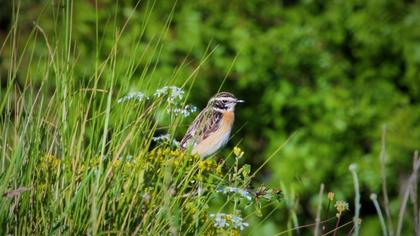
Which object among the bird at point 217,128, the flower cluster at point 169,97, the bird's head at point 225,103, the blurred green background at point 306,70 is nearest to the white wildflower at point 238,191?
the flower cluster at point 169,97

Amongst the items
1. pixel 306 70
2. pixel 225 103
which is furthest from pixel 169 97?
pixel 306 70

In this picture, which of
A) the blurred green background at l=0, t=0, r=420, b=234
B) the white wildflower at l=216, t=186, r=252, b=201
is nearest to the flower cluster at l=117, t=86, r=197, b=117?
the white wildflower at l=216, t=186, r=252, b=201

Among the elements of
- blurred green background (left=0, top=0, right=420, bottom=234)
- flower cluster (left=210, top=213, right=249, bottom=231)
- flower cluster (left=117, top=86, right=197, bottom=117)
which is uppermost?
flower cluster (left=117, top=86, right=197, bottom=117)

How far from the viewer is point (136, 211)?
12.8 feet

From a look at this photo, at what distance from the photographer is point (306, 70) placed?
8977 mm

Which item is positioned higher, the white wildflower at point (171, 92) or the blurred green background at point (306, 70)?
the white wildflower at point (171, 92)

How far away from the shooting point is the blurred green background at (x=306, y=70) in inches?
338

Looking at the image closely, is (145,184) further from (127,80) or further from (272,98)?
(272,98)

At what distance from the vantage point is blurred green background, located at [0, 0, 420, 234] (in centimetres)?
859

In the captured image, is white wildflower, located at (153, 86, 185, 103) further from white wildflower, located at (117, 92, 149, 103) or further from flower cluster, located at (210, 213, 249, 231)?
flower cluster, located at (210, 213, 249, 231)

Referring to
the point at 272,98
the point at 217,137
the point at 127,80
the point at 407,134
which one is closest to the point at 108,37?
the point at 272,98

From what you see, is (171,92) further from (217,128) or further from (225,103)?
(225,103)

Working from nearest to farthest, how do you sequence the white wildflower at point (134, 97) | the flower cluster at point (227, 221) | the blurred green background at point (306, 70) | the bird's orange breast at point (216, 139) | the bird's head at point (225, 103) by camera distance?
the flower cluster at point (227, 221)
the white wildflower at point (134, 97)
the bird's orange breast at point (216, 139)
the bird's head at point (225, 103)
the blurred green background at point (306, 70)

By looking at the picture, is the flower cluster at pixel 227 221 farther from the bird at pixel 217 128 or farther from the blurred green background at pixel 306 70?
the blurred green background at pixel 306 70
